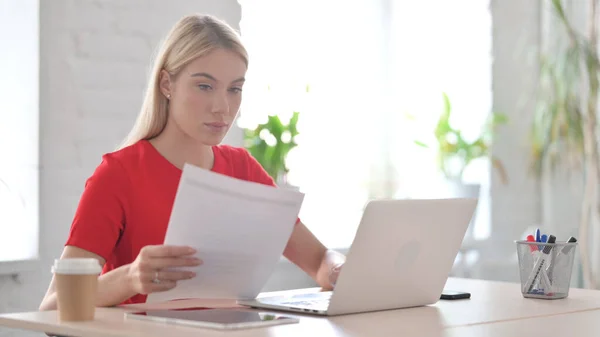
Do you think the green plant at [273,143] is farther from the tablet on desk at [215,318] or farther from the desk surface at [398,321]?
the tablet on desk at [215,318]

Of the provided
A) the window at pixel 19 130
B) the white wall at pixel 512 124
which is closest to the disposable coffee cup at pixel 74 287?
the window at pixel 19 130

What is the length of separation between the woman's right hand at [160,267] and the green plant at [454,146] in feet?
10.2

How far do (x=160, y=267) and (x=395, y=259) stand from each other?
43 cm

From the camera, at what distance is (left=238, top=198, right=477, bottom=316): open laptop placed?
1557 millimetres

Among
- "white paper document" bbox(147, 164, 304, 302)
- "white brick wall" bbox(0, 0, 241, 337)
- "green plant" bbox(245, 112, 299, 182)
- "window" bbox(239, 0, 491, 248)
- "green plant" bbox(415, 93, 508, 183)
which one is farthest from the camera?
"green plant" bbox(415, 93, 508, 183)

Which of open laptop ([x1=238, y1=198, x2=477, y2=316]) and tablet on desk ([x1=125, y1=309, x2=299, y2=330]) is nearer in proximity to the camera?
tablet on desk ([x1=125, y1=309, x2=299, y2=330])

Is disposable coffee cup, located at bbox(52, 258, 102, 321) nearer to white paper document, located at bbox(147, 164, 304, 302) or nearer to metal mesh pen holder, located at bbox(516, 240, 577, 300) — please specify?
white paper document, located at bbox(147, 164, 304, 302)

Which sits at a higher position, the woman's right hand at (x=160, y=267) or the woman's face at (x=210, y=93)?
the woman's face at (x=210, y=93)

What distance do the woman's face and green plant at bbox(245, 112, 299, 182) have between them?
5.00 ft

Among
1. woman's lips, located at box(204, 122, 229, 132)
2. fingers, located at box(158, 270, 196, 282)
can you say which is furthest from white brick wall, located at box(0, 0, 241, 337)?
fingers, located at box(158, 270, 196, 282)

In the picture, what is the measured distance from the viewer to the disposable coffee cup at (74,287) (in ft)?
4.72

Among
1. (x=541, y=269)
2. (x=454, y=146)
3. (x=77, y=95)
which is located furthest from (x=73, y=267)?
(x=454, y=146)

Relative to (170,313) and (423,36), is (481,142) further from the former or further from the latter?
(170,313)

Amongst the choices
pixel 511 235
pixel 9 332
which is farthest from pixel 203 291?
pixel 511 235
